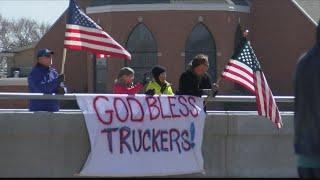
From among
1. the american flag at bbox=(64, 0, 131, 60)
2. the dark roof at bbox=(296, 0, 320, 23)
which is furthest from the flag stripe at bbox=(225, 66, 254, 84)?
the dark roof at bbox=(296, 0, 320, 23)

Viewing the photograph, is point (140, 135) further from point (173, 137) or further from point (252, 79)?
point (252, 79)

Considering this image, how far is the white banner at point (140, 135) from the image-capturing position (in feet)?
26.5

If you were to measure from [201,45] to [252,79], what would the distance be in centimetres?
3097

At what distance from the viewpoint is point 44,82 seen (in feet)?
27.9

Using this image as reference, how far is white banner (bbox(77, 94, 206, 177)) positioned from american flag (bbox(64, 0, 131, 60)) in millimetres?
1021

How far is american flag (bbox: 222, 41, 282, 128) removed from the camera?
8.34 m

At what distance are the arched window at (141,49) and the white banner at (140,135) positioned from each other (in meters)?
30.2

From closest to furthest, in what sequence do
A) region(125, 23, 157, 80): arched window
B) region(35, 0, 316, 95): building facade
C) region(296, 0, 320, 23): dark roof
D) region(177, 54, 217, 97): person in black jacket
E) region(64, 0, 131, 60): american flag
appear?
region(177, 54, 217, 97): person in black jacket
region(64, 0, 131, 60): american flag
region(125, 23, 157, 80): arched window
region(35, 0, 316, 95): building facade
region(296, 0, 320, 23): dark roof

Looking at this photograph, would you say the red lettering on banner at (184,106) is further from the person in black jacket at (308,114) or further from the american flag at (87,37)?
the person in black jacket at (308,114)

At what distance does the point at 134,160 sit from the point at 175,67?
30.9 metres

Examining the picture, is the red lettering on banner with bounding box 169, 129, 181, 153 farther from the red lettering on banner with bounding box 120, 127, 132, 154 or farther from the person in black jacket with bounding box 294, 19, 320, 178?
the person in black jacket with bounding box 294, 19, 320, 178

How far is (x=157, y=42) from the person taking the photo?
39.2 metres

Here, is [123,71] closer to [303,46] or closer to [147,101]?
[147,101]

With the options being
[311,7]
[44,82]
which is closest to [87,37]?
[44,82]
